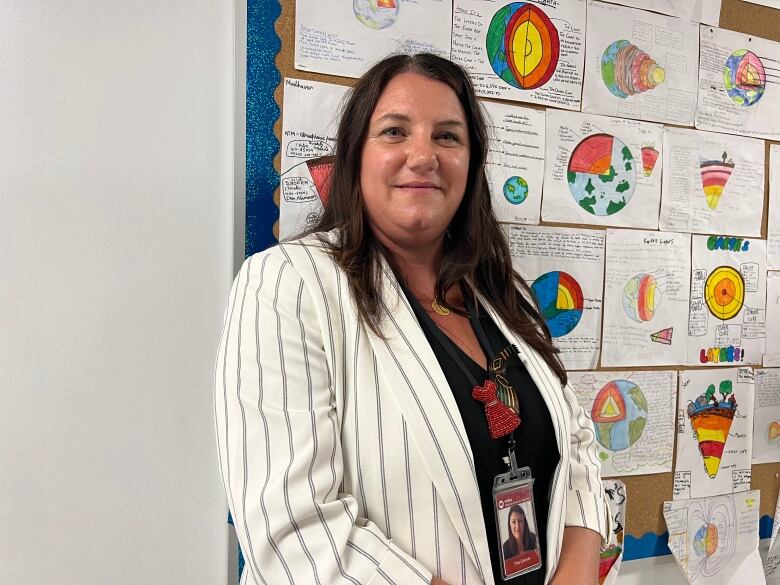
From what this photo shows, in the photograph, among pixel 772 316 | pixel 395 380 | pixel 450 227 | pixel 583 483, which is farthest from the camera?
pixel 772 316

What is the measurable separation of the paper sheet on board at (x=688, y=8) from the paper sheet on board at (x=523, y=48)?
0.21 metres

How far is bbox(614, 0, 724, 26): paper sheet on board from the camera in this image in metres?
1.63

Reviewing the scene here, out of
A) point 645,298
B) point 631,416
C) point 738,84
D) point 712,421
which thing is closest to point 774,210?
point 738,84

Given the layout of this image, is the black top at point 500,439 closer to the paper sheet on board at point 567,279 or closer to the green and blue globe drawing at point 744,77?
the paper sheet on board at point 567,279

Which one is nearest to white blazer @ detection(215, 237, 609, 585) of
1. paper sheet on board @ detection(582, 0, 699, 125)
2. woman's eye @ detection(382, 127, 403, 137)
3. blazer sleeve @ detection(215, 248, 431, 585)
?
blazer sleeve @ detection(215, 248, 431, 585)

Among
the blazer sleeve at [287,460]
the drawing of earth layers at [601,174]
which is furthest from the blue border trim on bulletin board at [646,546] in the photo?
the blazer sleeve at [287,460]

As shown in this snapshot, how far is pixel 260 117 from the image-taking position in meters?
1.27

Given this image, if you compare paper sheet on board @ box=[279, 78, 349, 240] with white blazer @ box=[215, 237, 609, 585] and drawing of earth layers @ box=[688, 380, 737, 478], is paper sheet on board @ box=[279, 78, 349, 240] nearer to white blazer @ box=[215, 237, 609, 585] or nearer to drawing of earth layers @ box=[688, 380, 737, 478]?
white blazer @ box=[215, 237, 609, 585]

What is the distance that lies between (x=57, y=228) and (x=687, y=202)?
1.55 m

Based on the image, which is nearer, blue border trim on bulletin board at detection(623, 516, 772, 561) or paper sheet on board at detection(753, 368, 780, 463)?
blue border trim on bulletin board at detection(623, 516, 772, 561)

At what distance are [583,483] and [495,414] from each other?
30 cm

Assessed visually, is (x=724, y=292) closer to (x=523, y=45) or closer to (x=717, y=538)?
(x=717, y=538)

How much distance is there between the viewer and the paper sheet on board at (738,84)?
1.72 metres

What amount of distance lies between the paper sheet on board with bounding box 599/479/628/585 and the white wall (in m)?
0.96
